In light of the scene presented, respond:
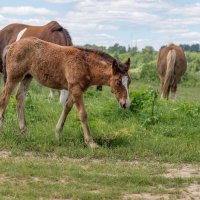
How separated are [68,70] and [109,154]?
1.54m

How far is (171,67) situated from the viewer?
16.1 meters

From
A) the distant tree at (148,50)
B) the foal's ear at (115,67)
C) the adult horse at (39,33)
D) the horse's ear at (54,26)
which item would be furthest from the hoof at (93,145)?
the distant tree at (148,50)

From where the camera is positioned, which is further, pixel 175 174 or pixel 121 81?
pixel 121 81

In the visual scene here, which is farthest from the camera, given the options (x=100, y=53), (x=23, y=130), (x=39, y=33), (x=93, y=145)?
(x=39, y=33)

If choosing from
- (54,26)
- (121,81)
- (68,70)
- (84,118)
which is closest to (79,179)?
(84,118)

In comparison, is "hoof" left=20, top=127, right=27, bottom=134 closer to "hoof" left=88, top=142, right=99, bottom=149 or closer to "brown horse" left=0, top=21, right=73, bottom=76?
"hoof" left=88, top=142, right=99, bottom=149

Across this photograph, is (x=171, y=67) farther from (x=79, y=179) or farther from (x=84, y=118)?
(x=79, y=179)

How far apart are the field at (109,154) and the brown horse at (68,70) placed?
45 centimetres

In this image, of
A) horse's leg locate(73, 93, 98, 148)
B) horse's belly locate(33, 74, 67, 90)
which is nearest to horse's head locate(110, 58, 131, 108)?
horse's leg locate(73, 93, 98, 148)

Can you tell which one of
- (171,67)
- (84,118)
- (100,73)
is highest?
(100,73)

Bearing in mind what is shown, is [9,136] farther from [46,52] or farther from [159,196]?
[159,196]

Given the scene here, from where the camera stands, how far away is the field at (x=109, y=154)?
20.2 ft

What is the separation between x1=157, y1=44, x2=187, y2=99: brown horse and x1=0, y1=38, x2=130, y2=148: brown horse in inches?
306

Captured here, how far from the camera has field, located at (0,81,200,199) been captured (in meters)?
6.15
